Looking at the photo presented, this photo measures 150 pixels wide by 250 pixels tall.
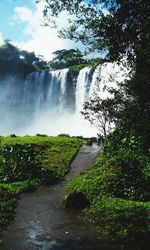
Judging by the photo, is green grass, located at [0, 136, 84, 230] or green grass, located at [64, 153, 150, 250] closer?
green grass, located at [64, 153, 150, 250]

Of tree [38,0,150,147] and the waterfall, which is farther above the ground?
the waterfall

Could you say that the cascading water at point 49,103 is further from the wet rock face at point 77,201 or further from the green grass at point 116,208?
the wet rock face at point 77,201

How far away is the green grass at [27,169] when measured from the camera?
1908 centimetres

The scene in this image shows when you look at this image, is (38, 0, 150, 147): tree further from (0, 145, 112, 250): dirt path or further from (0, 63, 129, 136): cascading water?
(0, 63, 129, 136): cascading water

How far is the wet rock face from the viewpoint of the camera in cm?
1820

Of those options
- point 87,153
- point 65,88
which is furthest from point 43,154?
point 65,88

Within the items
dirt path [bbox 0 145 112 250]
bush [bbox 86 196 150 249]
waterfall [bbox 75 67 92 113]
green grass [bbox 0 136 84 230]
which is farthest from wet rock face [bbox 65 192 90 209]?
waterfall [bbox 75 67 92 113]

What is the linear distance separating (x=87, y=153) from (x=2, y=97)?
2371 inches

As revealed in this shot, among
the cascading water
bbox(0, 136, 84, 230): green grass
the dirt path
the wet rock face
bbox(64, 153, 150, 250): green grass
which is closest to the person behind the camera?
the dirt path

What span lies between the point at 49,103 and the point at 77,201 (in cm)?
6014

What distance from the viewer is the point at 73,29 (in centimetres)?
1576

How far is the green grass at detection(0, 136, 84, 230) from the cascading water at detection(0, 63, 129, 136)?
30.5m

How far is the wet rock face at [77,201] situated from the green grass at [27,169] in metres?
2.59

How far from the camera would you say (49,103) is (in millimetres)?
77812
